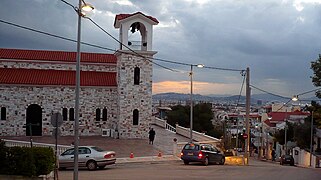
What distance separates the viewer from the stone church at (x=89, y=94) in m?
42.0

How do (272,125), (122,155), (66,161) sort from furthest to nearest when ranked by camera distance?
1. (272,125)
2. (122,155)
3. (66,161)

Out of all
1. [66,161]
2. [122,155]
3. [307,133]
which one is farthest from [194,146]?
[307,133]

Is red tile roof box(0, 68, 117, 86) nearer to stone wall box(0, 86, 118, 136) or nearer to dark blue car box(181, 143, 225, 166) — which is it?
stone wall box(0, 86, 118, 136)

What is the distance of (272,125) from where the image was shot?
87.2m

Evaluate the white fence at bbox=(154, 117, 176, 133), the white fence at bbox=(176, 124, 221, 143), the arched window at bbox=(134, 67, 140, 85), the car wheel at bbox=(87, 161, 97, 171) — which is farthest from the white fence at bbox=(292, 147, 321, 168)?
the car wheel at bbox=(87, 161, 97, 171)

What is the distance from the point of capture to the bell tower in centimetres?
4200

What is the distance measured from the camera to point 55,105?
142 feet

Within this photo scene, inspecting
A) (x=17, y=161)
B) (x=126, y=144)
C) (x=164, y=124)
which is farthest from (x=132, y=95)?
(x=17, y=161)

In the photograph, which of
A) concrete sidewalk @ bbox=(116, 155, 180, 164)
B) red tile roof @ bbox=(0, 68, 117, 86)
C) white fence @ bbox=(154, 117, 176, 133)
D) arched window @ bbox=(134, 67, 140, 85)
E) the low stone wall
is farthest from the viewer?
white fence @ bbox=(154, 117, 176, 133)

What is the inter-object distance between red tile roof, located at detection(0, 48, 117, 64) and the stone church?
0.66 ft

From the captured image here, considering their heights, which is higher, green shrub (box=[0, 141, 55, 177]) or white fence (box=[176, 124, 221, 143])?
green shrub (box=[0, 141, 55, 177])

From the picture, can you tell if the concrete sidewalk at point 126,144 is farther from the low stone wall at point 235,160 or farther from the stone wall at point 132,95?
the low stone wall at point 235,160

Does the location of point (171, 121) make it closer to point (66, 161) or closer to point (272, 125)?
point (272, 125)

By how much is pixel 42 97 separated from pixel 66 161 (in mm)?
20101
